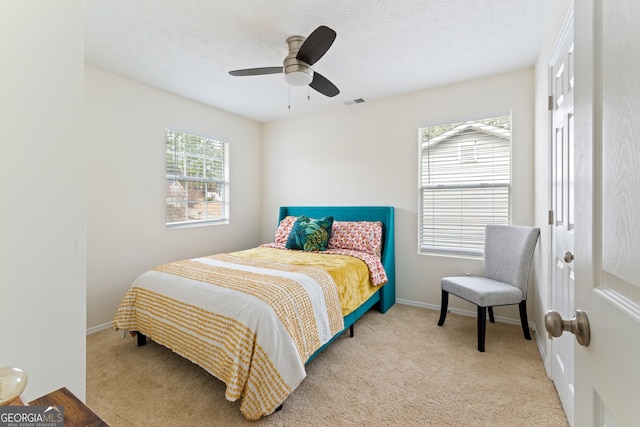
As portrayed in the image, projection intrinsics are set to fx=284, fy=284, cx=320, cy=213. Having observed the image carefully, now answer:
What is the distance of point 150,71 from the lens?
2789mm

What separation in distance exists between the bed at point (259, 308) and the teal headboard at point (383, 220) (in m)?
0.03

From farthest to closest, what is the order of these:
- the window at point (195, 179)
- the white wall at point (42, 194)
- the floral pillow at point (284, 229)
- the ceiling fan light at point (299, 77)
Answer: the floral pillow at point (284, 229) < the window at point (195, 179) < the ceiling fan light at point (299, 77) < the white wall at point (42, 194)

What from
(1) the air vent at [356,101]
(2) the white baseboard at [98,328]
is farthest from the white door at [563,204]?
(2) the white baseboard at [98,328]

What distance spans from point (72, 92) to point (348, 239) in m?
2.74

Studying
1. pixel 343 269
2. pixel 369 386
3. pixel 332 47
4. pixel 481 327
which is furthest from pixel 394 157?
pixel 369 386

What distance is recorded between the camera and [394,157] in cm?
348

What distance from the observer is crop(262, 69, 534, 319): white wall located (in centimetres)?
286

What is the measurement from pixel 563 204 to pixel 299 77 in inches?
77.9

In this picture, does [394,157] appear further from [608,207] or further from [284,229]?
[608,207]

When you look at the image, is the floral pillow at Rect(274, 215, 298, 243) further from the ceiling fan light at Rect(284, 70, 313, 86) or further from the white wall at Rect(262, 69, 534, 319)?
the ceiling fan light at Rect(284, 70, 313, 86)

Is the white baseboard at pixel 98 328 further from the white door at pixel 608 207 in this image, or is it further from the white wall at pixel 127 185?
the white door at pixel 608 207

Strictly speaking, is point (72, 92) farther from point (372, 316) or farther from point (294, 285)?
point (372, 316)

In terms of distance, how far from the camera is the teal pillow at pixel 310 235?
3287 mm

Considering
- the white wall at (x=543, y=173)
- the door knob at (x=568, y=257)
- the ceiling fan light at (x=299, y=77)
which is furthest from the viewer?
Result: the ceiling fan light at (x=299, y=77)
